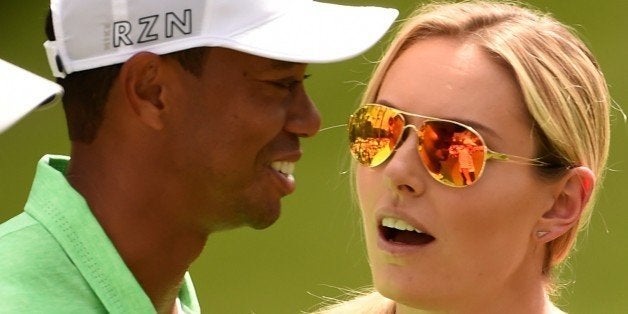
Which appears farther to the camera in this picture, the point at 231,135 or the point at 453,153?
the point at 453,153

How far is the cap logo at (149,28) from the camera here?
2178 millimetres

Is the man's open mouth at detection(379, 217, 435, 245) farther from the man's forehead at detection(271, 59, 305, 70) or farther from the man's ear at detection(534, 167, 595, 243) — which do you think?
the man's forehead at detection(271, 59, 305, 70)

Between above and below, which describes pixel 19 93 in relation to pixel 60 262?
above

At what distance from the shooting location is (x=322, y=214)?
4785 mm

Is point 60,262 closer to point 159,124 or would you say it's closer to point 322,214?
point 159,124

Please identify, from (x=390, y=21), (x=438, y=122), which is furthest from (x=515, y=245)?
(x=390, y=21)

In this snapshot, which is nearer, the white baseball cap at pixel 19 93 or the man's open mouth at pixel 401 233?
the white baseball cap at pixel 19 93

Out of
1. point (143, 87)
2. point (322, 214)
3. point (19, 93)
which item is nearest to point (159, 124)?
point (143, 87)

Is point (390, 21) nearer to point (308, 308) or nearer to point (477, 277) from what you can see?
point (477, 277)

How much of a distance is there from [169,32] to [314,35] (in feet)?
0.85

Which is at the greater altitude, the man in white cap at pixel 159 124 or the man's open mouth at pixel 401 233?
the man in white cap at pixel 159 124

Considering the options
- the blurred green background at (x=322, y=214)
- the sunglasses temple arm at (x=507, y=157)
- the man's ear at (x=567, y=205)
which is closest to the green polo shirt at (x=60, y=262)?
the sunglasses temple arm at (x=507, y=157)

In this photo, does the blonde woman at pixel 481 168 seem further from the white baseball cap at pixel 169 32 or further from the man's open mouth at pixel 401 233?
the white baseball cap at pixel 169 32

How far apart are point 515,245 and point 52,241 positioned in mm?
1016
